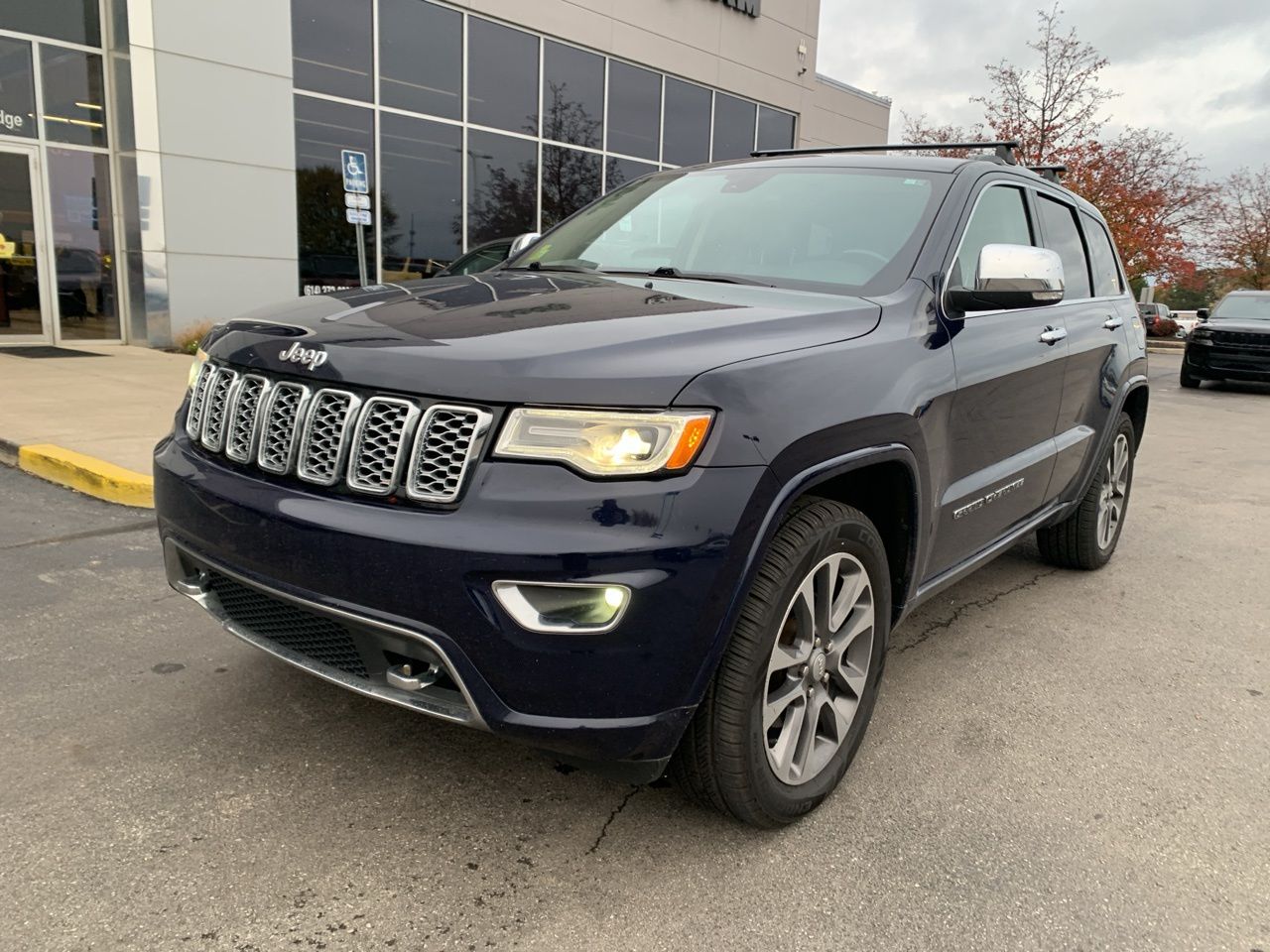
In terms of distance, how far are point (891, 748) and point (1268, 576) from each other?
3.26 meters

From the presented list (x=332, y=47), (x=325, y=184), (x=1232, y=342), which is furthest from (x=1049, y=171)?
(x=1232, y=342)

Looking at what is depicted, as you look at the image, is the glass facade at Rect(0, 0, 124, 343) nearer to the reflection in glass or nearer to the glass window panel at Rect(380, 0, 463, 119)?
the reflection in glass

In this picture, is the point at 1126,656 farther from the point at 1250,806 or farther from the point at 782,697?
the point at 782,697

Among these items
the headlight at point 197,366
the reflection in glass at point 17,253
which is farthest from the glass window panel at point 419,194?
the headlight at point 197,366

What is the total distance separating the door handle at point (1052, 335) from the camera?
3.63 m

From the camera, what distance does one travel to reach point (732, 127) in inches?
773

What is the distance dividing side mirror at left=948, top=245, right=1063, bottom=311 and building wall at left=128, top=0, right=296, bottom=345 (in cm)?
1094

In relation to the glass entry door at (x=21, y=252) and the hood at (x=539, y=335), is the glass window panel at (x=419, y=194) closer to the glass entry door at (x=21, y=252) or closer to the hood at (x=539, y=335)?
the glass entry door at (x=21, y=252)

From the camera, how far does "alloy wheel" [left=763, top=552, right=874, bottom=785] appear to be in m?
2.38

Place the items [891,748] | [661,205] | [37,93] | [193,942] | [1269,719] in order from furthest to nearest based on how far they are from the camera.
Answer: [37,93] → [661,205] → [1269,719] → [891,748] → [193,942]

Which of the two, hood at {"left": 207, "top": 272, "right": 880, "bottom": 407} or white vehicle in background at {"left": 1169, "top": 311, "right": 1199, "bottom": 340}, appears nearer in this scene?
hood at {"left": 207, "top": 272, "right": 880, "bottom": 407}

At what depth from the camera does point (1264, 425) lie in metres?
12.0

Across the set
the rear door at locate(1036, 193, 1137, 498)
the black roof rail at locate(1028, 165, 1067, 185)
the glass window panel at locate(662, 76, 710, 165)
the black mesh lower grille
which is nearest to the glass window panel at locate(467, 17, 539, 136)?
the glass window panel at locate(662, 76, 710, 165)

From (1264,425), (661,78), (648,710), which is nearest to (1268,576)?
(648,710)
